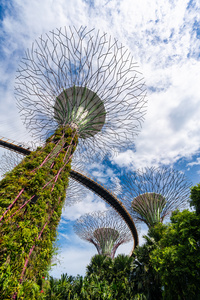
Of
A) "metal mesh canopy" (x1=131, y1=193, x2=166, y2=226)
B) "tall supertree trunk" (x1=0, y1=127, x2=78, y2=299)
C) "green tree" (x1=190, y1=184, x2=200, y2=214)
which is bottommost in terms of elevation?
"tall supertree trunk" (x1=0, y1=127, x2=78, y2=299)

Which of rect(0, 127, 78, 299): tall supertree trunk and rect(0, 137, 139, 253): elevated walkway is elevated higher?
rect(0, 137, 139, 253): elevated walkway

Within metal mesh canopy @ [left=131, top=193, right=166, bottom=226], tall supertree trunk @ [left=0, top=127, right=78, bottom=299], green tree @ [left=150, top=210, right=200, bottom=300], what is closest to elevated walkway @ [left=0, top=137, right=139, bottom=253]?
metal mesh canopy @ [left=131, top=193, right=166, bottom=226]

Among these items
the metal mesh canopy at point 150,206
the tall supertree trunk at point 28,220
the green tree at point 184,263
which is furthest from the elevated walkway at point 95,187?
the tall supertree trunk at point 28,220

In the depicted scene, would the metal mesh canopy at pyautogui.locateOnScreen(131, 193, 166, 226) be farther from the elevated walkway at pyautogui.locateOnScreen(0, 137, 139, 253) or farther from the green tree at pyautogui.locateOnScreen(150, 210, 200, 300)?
the green tree at pyautogui.locateOnScreen(150, 210, 200, 300)

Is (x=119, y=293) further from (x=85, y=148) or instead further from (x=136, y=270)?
(x=85, y=148)

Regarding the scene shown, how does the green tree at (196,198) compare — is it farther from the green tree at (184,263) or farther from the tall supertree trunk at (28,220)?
the tall supertree trunk at (28,220)

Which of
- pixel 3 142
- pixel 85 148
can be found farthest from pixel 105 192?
pixel 3 142

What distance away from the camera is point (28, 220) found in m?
3.96

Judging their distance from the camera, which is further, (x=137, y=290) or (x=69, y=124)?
(x=137, y=290)

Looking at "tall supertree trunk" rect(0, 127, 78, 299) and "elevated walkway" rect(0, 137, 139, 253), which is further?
"elevated walkway" rect(0, 137, 139, 253)

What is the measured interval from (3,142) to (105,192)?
1227 cm

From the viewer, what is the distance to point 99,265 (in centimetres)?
1480

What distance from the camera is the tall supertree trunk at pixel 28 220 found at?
3244 mm

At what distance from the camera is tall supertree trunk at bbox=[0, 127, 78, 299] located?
324 centimetres
